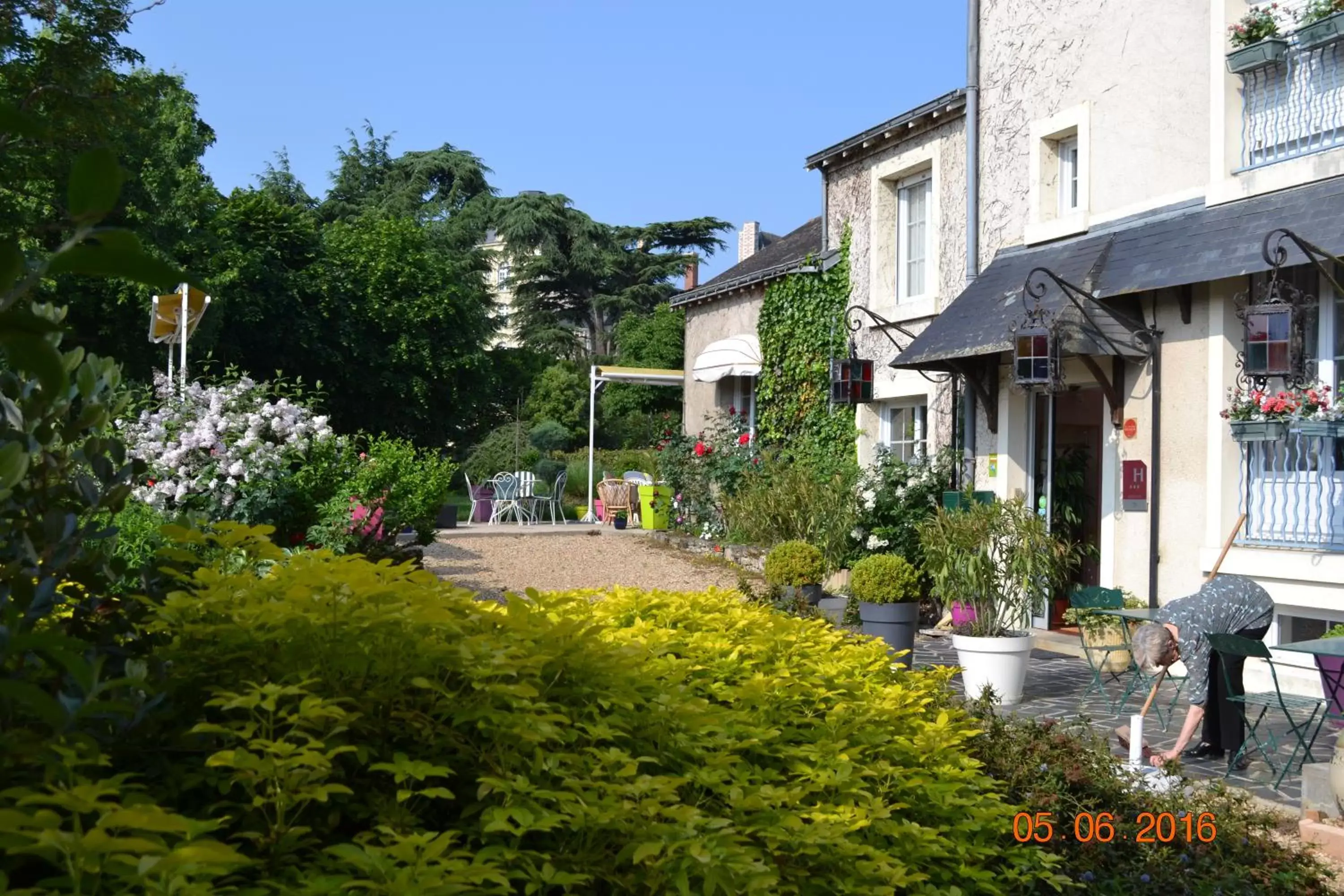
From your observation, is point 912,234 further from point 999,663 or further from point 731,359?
point 999,663

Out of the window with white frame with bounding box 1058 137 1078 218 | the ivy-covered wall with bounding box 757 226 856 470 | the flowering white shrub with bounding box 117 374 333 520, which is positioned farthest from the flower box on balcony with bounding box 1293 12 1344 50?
the flowering white shrub with bounding box 117 374 333 520

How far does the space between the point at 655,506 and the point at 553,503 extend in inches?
133

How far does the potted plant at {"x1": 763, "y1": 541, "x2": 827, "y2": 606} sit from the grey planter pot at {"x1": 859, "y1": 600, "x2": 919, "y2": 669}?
1.70 m

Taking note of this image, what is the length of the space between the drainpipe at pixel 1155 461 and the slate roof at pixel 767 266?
19.9ft

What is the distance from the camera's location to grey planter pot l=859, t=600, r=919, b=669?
26.9 feet

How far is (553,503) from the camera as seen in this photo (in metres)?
22.1

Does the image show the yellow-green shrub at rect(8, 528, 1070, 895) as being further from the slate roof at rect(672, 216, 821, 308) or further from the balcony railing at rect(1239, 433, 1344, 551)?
the slate roof at rect(672, 216, 821, 308)

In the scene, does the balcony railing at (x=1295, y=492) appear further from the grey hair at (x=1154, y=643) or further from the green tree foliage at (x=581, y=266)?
the green tree foliage at (x=581, y=266)

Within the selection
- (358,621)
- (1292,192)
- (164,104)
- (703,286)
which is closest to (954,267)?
(1292,192)

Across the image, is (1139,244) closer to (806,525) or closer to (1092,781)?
(806,525)

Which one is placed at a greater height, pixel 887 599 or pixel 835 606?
pixel 887 599

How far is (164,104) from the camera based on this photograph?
87.8 feet

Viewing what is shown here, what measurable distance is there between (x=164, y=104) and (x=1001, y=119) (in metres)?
21.9

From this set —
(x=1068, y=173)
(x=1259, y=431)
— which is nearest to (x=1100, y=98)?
(x=1068, y=173)
